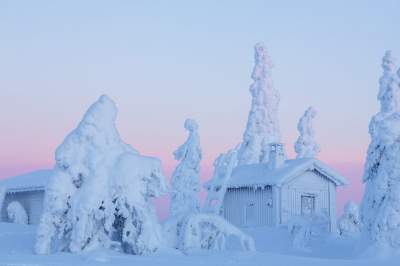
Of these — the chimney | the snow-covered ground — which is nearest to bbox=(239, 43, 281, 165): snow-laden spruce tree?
the chimney

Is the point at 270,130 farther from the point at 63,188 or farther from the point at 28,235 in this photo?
the point at 63,188

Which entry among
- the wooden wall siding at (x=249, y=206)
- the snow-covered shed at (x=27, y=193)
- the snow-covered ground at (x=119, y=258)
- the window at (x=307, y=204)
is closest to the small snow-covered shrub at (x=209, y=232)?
the snow-covered ground at (x=119, y=258)

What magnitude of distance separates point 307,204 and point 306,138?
1732 cm

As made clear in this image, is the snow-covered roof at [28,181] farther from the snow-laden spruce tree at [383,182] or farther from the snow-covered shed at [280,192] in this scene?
the snow-laden spruce tree at [383,182]

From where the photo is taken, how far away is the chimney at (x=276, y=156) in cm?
4356

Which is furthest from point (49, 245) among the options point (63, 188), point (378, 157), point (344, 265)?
point (378, 157)

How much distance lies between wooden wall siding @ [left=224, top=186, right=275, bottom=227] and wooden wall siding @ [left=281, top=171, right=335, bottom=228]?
870mm

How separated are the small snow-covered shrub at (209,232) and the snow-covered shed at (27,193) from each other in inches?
687

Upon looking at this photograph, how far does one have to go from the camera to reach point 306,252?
35.9m

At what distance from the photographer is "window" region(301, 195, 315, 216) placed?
141 feet

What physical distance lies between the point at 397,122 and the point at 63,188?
53.5 ft

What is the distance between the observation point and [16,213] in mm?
42812

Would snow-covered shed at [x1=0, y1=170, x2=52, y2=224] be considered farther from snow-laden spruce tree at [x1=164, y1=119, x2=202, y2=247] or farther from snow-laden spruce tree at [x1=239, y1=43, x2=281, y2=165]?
snow-laden spruce tree at [x1=239, y1=43, x2=281, y2=165]

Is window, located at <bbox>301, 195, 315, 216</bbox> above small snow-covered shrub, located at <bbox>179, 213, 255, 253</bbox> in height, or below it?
above
